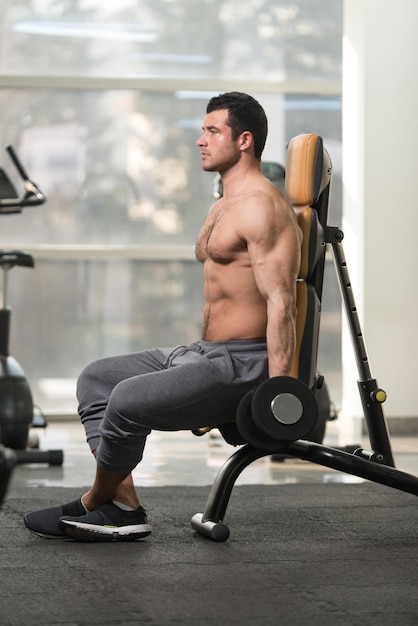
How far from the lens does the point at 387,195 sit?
5789 mm

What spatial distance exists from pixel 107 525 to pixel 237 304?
69 cm

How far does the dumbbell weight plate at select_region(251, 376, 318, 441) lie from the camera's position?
269 centimetres

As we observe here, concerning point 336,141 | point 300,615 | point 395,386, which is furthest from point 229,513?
point 336,141

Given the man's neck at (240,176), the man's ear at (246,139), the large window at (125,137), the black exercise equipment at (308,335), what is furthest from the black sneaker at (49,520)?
the large window at (125,137)

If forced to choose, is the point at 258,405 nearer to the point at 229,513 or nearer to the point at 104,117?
the point at 229,513

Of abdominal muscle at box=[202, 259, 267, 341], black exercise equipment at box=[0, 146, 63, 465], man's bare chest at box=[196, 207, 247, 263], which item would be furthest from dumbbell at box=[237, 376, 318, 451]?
black exercise equipment at box=[0, 146, 63, 465]

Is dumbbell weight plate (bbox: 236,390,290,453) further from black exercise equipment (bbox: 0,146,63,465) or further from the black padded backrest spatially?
black exercise equipment (bbox: 0,146,63,465)

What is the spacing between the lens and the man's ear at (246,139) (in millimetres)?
2915

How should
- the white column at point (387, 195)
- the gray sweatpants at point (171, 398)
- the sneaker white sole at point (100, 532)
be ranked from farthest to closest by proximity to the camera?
the white column at point (387, 195) → the sneaker white sole at point (100, 532) → the gray sweatpants at point (171, 398)

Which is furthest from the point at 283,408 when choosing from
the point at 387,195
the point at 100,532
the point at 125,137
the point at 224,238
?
the point at 125,137

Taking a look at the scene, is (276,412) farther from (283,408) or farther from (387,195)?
(387,195)

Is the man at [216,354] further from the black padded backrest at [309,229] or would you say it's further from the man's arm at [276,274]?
the black padded backrest at [309,229]

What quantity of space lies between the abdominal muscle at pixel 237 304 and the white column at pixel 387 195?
298cm

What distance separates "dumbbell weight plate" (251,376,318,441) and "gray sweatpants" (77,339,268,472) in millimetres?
103
